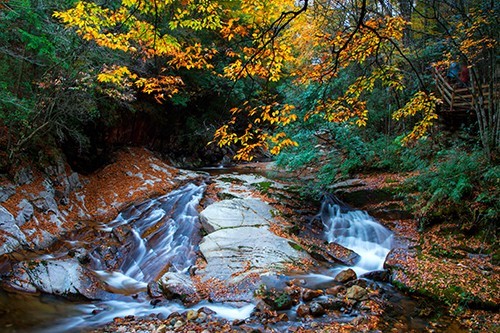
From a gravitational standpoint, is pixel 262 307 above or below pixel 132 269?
above

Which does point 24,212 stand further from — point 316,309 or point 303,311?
point 316,309

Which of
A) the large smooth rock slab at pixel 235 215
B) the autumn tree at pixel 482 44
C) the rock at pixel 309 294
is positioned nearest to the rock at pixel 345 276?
the rock at pixel 309 294

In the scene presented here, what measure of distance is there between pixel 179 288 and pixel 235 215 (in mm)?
3260

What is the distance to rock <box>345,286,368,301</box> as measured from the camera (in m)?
5.44

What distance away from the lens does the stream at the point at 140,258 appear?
4922 mm

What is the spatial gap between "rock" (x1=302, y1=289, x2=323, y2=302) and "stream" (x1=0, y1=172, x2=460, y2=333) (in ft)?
1.01

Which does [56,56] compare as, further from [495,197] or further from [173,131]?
[495,197]

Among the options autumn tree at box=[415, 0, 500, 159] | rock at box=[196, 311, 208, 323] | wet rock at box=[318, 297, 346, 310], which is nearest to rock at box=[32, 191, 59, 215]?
rock at box=[196, 311, 208, 323]


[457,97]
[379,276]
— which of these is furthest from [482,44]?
[379,276]

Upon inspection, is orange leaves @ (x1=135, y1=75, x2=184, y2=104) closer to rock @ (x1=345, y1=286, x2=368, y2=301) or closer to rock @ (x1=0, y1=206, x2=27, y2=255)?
rock @ (x1=0, y1=206, x2=27, y2=255)

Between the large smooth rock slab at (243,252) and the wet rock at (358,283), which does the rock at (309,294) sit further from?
the large smooth rock slab at (243,252)

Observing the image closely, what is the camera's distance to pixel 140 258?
726 centimetres

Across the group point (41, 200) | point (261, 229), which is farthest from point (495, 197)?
point (41, 200)

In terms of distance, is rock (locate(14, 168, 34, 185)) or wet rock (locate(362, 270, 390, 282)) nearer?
wet rock (locate(362, 270, 390, 282))
